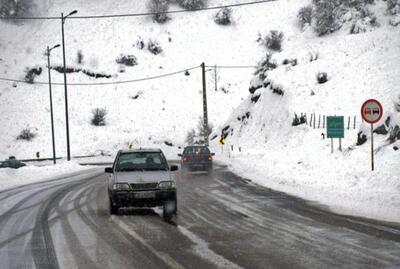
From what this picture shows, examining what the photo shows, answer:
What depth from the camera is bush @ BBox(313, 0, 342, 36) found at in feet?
214

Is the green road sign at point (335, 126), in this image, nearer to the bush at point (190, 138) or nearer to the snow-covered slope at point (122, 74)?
the bush at point (190, 138)

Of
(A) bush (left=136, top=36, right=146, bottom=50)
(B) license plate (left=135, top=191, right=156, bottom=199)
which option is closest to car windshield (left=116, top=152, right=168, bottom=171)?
(B) license plate (left=135, top=191, right=156, bottom=199)

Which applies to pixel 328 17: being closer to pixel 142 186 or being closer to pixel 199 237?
pixel 142 186

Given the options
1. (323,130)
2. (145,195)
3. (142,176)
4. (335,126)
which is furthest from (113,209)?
(323,130)

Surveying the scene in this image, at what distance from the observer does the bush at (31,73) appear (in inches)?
2896

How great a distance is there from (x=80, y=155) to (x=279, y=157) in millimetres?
30757

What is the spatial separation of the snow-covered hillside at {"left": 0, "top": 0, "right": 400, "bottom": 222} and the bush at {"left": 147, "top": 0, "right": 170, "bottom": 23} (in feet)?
3.95

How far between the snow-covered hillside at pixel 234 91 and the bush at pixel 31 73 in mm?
842

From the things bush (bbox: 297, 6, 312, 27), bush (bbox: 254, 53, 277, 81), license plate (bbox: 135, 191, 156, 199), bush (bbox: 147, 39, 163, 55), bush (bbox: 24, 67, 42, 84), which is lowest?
license plate (bbox: 135, 191, 156, 199)

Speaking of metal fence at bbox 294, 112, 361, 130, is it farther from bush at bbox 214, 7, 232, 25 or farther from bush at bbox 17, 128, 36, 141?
bush at bbox 214, 7, 232, 25

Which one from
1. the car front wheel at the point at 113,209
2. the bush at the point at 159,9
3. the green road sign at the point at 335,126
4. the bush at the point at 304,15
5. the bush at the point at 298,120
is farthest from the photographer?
the bush at the point at 159,9

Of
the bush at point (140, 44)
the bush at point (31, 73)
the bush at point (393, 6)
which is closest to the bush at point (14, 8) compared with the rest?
the bush at point (31, 73)

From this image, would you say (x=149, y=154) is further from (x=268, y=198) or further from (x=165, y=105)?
(x=165, y=105)

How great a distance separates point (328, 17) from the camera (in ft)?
218
